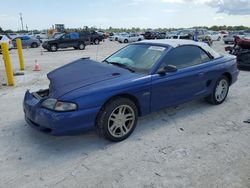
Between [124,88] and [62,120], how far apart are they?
1044mm

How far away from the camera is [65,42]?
22.7 m

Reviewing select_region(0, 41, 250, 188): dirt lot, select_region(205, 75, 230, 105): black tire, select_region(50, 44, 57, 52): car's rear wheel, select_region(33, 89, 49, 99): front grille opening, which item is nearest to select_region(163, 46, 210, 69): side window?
select_region(205, 75, 230, 105): black tire


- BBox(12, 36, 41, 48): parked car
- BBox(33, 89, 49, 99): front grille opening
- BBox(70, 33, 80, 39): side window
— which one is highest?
BBox(33, 89, 49, 99): front grille opening

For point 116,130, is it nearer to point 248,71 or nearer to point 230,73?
point 230,73

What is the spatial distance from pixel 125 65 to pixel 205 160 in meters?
2.14

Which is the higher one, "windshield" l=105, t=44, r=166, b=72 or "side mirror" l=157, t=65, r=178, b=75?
"windshield" l=105, t=44, r=166, b=72

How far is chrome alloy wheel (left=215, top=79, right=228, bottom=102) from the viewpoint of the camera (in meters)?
5.58

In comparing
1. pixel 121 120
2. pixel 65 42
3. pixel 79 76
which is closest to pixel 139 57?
pixel 79 76

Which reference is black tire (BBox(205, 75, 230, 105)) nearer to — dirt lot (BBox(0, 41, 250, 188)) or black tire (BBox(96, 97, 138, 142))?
dirt lot (BBox(0, 41, 250, 188))

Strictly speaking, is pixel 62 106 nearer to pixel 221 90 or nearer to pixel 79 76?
pixel 79 76

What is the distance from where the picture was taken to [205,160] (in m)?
3.44

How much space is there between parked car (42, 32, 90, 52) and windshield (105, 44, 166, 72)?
18.3 metres

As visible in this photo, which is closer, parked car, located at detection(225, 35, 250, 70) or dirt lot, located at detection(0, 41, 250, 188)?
dirt lot, located at detection(0, 41, 250, 188)

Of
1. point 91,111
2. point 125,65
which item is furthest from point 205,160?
point 125,65
